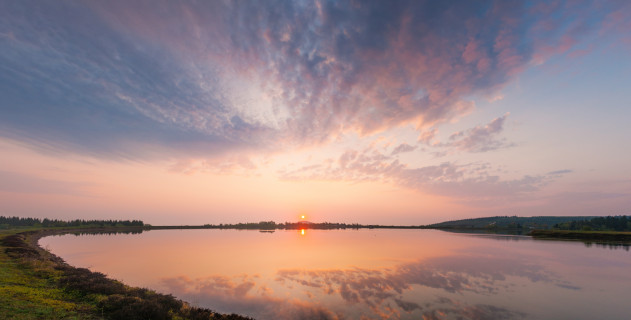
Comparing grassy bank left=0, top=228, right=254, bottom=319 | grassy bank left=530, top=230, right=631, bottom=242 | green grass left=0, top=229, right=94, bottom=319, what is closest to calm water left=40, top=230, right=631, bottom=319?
grassy bank left=0, top=228, right=254, bottom=319

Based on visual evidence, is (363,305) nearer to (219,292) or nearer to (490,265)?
(219,292)

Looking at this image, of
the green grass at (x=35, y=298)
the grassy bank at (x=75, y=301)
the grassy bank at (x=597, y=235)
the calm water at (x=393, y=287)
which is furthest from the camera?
the grassy bank at (x=597, y=235)

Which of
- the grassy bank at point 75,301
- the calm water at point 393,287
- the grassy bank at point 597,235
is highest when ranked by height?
the grassy bank at point 75,301

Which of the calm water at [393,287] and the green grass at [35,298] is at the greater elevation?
the green grass at [35,298]

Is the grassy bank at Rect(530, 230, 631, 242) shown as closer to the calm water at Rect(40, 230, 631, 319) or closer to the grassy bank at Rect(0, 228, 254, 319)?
the calm water at Rect(40, 230, 631, 319)

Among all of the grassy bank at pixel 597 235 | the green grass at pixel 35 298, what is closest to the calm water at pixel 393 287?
the green grass at pixel 35 298

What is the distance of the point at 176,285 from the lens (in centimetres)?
3456

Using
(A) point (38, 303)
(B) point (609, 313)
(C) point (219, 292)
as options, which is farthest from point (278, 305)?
(B) point (609, 313)

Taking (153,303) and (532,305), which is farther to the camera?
(532,305)

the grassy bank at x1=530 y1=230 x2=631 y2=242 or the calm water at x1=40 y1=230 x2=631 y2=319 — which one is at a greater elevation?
the calm water at x1=40 y1=230 x2=631 y2=319

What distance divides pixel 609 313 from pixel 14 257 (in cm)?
7508

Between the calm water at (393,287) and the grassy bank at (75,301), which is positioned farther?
the calm water at (393,287)

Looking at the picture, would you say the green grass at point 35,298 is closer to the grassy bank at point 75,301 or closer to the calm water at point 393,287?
the grassy bank at point 75,301

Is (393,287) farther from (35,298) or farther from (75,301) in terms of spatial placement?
(35,298)
